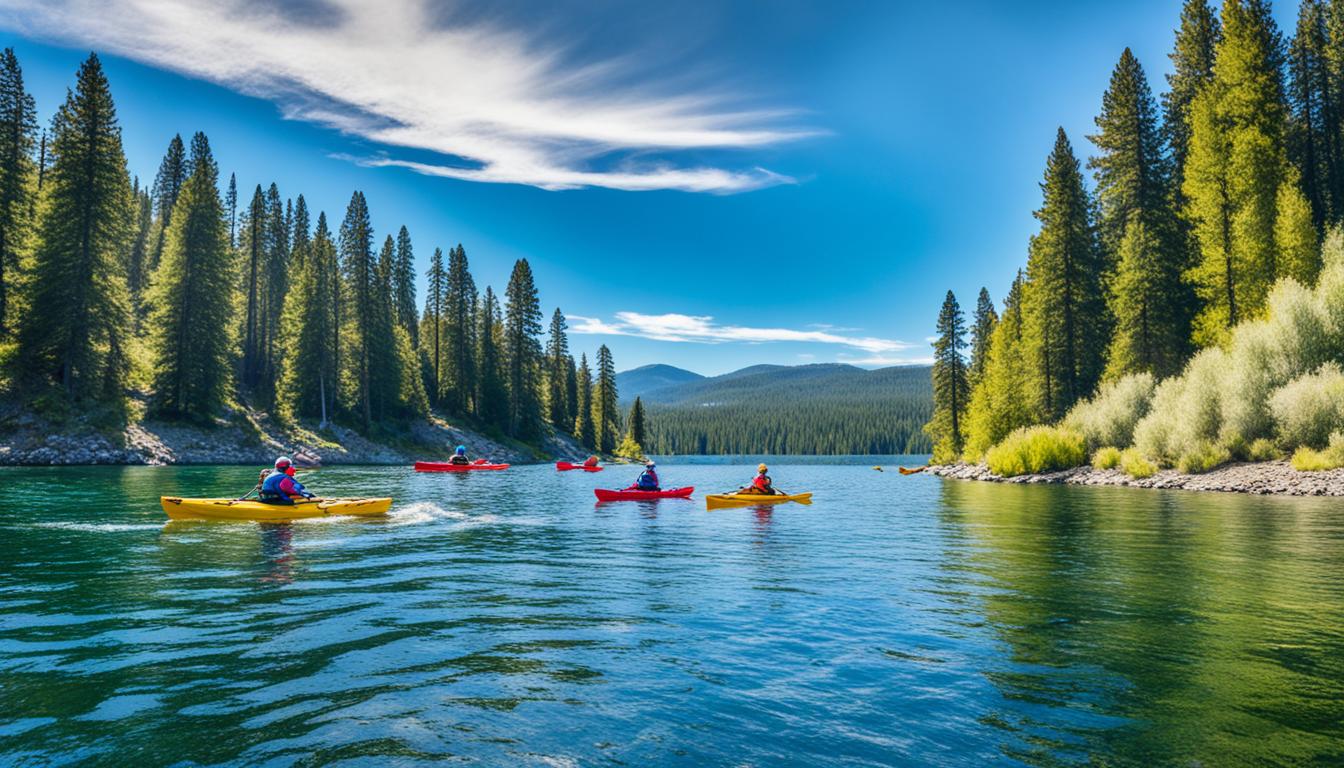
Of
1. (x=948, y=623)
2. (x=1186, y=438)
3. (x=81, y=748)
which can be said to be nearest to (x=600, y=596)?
(x=948, y=623)

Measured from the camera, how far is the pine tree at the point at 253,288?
67.9 meters

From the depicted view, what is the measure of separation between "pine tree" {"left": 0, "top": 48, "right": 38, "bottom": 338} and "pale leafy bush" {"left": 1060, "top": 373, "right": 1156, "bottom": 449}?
64.8 m

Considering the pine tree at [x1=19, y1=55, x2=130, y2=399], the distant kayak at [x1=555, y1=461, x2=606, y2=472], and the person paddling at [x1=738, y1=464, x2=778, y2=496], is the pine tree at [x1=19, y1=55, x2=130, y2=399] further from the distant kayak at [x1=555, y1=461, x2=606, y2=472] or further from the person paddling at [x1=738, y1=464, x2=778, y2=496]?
the person paddling at [x1=738, y1=464, x2=778, y2=496]

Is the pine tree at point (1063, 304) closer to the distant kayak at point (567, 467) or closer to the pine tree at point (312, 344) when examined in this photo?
the distant kayak at point (567, 467)

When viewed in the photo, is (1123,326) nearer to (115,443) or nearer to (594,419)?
(115,443)

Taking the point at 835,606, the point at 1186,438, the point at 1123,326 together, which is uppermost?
the point at 1123,326

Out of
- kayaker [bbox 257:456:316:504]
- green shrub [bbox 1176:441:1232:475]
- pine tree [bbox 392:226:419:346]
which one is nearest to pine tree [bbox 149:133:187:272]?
pine tree [bbox 392:226:419:346]

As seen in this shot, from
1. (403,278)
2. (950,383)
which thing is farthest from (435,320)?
(950,383)

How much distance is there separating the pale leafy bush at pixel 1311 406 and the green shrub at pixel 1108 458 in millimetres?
8854

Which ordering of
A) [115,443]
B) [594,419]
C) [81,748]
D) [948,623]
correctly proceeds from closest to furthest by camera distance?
1. [81,748]
2. [948,623]
3. [115,443]
4. [594,419]

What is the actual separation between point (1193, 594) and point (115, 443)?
52361mm

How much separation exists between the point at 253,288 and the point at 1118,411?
71.1m

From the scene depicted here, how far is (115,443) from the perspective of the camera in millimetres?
43594

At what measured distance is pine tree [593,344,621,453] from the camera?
107 meters
